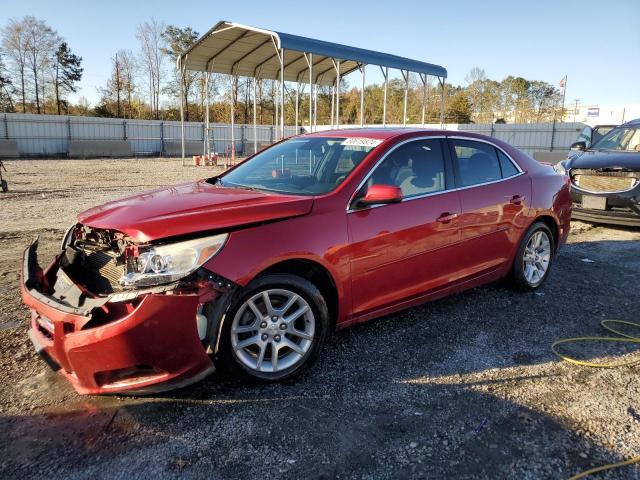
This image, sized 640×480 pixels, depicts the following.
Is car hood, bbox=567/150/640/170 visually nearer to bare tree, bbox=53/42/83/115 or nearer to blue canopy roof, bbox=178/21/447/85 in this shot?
blue canopy roof, bbox=178/21/447/85

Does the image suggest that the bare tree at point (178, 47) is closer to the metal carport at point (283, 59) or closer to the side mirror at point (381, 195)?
the metal carport at point (283, 59)

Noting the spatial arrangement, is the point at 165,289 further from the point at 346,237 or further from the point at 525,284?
the point at 525,284

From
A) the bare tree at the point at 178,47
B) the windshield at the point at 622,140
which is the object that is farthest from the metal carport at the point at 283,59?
the bare tree at the point at 178,47

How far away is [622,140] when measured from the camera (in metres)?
9.14

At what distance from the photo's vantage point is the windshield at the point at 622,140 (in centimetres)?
889

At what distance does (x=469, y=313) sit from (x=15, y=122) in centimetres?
3052

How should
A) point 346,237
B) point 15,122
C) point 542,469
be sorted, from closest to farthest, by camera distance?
point 542,469, point 346,237, point 15,122

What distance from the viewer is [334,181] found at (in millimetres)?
3547

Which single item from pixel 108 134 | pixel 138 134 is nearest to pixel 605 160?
pixel 138 134

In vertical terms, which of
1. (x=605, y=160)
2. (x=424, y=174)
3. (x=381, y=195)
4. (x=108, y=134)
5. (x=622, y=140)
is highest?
(x=108, y=134)

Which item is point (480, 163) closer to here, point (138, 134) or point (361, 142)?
point (361, 142)

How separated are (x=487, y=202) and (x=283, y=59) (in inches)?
490

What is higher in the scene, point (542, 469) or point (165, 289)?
point (165, 289)

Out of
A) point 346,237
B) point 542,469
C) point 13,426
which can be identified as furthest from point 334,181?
point 13,426
